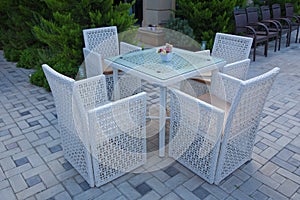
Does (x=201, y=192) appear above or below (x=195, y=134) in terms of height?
below

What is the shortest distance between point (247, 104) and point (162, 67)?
0.95 metres

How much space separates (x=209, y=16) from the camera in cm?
559

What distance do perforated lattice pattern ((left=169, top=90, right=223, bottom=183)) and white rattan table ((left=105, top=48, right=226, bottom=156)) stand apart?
0.11 m

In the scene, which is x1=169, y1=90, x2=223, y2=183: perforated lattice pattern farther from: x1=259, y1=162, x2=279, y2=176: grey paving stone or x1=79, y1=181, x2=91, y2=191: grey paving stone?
x1=79, y1=181, x2=91, y2=191: grey paving stone

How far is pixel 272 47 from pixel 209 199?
5.82 m

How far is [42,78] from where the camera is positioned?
174 inches

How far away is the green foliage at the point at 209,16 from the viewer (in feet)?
18.3

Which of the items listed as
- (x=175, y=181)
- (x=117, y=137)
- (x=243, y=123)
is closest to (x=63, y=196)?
(x=117, y=137)

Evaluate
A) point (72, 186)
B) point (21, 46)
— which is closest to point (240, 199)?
point (72, 186)

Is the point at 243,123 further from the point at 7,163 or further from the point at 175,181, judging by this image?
the point at 7,163

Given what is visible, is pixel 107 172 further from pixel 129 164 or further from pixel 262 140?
pixel 262 140

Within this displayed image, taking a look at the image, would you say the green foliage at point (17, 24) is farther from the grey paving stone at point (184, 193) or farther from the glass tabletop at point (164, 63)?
the grey paving stone at point (184, 193)

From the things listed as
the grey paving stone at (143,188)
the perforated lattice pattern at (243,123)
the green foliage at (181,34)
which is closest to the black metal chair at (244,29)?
the green foliage at (181,34)

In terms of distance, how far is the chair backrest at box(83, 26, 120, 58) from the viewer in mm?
3846
